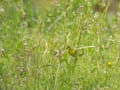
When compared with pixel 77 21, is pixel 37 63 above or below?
below

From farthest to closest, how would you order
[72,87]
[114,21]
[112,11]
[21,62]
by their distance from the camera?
[112,11]
[114,21]
[21,62]
[72,87]

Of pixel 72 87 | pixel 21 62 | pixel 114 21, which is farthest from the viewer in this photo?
pixel 114 21

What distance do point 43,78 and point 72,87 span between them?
0.78ft

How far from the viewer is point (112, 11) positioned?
→ 693cm

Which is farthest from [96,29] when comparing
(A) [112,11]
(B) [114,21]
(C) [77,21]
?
(A) [112,11]

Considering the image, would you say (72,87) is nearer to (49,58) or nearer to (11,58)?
(49,58)

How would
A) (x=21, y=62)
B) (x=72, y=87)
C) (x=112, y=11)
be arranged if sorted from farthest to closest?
(x=112, y=11) → (x=21, y=62) → (x=72, y=87)

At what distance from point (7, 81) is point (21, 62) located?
10.4 inches

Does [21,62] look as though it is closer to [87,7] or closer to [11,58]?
[11,58]

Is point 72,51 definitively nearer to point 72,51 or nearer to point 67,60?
point 72,51

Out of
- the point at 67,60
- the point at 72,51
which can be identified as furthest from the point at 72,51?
the point at 67,60

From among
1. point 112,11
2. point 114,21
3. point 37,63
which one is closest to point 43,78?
point 37,63

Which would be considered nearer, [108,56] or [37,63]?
[37,63]

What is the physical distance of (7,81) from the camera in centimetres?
382
